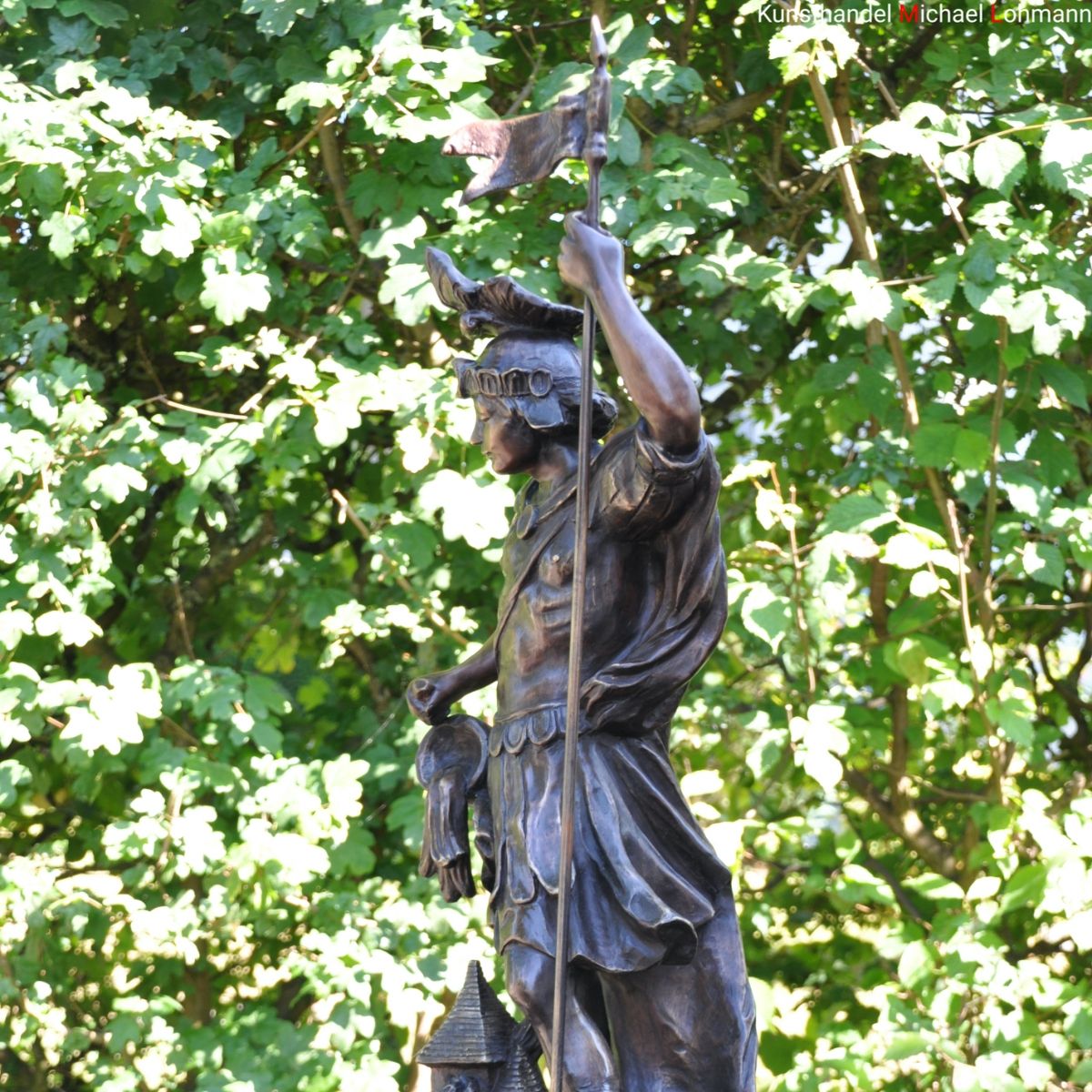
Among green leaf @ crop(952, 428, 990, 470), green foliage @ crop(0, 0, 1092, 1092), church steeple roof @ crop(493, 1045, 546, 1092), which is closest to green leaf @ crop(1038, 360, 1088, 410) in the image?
green foliage @ crop(0, 0, 1092, 1092)

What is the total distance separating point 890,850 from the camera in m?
7.67

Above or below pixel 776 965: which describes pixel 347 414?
above

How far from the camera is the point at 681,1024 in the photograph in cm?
334

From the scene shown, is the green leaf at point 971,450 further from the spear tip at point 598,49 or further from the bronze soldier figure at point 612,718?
the spear tip at point 598,49

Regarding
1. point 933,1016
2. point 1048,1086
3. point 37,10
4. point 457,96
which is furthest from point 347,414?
point 1048,1086

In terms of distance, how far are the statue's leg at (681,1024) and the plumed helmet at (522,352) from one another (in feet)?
3.24

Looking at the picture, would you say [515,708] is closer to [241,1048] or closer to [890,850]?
[241,1048]

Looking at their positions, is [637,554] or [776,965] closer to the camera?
[637,554]

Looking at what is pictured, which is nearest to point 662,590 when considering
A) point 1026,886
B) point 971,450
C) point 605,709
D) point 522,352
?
point 605,709

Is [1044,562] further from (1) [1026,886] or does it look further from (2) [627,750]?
(2) [627,750]

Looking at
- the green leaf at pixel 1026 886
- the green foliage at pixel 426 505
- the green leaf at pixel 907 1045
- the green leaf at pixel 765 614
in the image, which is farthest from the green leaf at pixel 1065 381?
the green leaf at pixel 907 1045

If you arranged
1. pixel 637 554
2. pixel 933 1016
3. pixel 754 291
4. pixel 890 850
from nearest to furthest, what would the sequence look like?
pixel 637 554, pixel 933 1016, pixel 754 291, pixel 890 850

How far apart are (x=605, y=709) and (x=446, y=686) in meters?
0.53

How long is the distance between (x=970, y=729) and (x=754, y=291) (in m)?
2.00
